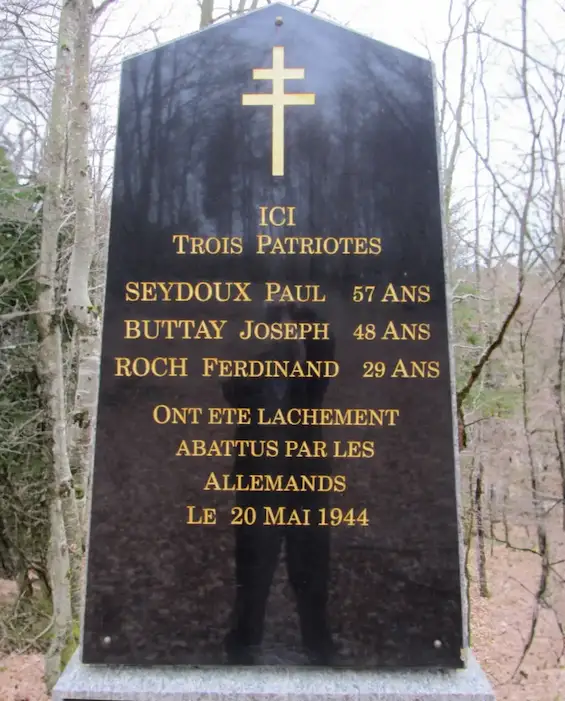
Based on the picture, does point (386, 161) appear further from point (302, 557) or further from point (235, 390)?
point (302, 557)

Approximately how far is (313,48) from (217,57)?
0.45 meters

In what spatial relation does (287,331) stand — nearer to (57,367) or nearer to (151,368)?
(151,368)

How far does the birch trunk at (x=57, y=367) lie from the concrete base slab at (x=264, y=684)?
4144mm

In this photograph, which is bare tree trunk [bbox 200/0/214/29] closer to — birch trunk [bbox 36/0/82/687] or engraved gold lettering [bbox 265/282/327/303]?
birch trunk [bbox 36/0/82/687]

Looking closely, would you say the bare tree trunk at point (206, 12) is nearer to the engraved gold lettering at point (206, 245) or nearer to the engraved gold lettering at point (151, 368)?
the engraved gold lettering at point (206, 245)

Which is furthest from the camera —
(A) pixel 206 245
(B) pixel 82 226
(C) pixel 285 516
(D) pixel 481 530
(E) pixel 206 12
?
(D) pixel 481 530

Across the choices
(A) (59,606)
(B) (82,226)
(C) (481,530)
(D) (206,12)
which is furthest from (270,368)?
(C) (481,530)

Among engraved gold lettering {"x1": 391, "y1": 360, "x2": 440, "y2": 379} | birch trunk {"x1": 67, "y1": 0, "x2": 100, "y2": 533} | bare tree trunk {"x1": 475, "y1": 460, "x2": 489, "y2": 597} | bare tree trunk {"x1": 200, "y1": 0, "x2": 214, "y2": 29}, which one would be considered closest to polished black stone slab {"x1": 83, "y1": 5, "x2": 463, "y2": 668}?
engraved gold lettering {"x1": 391, "y1": 360, "x2": 440, "y2": 379}

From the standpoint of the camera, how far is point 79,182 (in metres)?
5.64

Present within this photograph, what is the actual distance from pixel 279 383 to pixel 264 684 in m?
1.21

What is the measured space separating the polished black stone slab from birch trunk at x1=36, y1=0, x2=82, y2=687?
404 cm

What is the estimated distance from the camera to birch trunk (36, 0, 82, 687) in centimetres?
626

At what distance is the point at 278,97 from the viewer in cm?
280

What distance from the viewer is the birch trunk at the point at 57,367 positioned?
20.5ft
